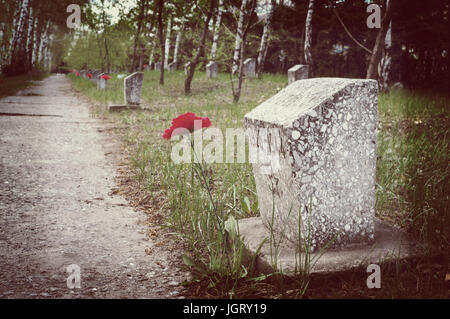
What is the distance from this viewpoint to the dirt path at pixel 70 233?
2109 millimetres

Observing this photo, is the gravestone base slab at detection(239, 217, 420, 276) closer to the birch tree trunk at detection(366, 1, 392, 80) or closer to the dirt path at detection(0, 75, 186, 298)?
the dirt path at detection(0, 75, 186, 298)

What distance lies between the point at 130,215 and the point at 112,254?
791mm

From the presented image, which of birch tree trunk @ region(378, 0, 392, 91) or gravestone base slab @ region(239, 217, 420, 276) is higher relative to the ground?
birch tree trunk @ region(378, 0, 392, 91)

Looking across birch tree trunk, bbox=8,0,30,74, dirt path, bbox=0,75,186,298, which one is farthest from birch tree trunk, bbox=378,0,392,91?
birch tree trunk, bbox=8,0,30,74

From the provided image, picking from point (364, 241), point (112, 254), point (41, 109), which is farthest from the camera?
point (41, 109)

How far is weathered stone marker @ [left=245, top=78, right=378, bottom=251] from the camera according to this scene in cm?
202

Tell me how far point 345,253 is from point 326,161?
1.82 ft

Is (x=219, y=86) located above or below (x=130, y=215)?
above

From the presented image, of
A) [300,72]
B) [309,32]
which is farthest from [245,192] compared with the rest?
[309,32]

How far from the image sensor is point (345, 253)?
7.04 feet

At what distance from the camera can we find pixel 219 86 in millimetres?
15625

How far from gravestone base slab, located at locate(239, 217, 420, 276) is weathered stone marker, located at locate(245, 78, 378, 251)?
68 millimetres
